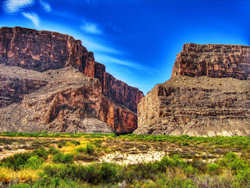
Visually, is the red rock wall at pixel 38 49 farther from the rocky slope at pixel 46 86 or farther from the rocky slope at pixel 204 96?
the rocky slope at pixel 204 96

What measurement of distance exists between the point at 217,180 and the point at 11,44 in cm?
9833

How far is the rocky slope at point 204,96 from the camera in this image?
63.9m

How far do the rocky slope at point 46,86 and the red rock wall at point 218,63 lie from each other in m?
36.8

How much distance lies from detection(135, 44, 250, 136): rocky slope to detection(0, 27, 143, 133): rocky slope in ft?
62.5

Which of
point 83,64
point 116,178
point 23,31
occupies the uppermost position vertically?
point 23,31

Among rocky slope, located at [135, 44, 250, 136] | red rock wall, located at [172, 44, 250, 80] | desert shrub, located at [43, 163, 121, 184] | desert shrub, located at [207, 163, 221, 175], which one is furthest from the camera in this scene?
red rock wall, located at [172, 44, 250, 80]

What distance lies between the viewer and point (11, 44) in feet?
295

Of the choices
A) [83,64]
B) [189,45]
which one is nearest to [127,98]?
[83,64]

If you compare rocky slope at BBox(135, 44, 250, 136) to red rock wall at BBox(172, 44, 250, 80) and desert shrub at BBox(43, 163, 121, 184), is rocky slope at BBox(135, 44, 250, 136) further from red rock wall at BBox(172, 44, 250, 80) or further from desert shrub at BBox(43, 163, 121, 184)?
desert shrub at BBox(43, 163, 121, 184)

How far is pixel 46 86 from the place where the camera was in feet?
258

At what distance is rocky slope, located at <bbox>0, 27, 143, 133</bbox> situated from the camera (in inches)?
2665

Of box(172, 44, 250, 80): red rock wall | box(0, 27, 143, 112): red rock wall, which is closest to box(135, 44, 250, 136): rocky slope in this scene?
box(172, 44, 250, 80): red rock wall

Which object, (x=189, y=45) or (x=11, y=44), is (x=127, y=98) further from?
(x=11, y=44)

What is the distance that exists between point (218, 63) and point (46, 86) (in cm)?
6665
